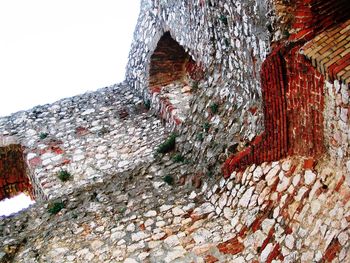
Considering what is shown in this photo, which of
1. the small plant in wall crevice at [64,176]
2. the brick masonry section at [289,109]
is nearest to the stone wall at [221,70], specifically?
the brick masonry section at [289,109]

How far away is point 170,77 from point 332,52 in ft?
15.1

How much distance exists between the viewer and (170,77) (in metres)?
9.41

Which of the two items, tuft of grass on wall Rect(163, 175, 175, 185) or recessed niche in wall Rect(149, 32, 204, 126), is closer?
tuft of grass on wall Rect(163, 175, 175, 185)

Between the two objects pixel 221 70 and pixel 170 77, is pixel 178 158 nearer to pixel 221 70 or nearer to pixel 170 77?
pixel 221 70

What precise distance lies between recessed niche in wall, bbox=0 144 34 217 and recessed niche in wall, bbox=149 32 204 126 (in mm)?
2211

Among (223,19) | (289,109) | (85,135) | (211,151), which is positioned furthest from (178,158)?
(289,109)

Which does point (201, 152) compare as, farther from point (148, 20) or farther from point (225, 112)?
point (148, 20)

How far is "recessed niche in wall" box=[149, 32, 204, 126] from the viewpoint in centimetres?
874

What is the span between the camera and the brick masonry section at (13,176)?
A: 9008mm

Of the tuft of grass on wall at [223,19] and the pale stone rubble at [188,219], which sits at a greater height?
the tuft of grass on wall at [223,19]

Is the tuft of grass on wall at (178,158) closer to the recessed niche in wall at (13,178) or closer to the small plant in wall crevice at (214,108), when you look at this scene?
the small plant in wall crevice at (214,108)

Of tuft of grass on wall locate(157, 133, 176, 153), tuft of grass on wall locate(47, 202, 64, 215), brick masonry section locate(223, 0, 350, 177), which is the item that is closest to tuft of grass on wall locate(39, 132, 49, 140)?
tuft of grass on wall locate(47, 202, 64, 215)

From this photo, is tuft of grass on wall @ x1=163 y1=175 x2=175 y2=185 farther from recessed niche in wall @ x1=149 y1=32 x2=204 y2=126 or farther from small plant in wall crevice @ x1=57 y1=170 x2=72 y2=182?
small plant in wall crevice @ x1=57 y1=170 x2=72 y2=182

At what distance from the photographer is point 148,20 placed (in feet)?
31.7
